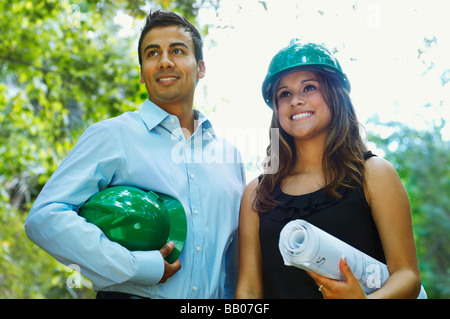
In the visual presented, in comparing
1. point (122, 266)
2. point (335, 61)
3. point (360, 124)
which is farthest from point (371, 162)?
point (122, 266)

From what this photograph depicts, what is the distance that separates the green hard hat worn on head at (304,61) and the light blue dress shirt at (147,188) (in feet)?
2.26

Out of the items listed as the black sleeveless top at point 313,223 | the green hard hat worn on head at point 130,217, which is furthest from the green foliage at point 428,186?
the green hard hat worn on head at point 130,217

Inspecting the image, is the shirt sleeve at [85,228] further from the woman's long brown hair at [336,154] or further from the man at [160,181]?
the woman's long brown hair at [336,154]

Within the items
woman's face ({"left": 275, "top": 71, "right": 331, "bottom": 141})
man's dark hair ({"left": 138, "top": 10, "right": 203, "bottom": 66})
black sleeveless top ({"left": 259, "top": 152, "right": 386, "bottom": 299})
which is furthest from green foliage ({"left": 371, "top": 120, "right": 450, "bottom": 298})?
black sleeveless top ({"left": 259, "top": 152, "right": 386, "bottom": 299})

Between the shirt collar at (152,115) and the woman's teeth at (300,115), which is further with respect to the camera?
the shirt collar at (152,115)

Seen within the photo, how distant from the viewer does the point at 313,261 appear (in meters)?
1.96

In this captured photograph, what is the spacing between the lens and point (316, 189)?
269 cm

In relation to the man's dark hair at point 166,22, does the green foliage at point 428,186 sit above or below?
above

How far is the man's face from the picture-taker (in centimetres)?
308

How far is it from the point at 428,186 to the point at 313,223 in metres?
16.5

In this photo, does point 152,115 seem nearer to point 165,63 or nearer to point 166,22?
point 165,63

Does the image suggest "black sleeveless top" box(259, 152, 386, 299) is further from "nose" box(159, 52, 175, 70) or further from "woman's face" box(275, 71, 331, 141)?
"nose" box(159, 52, 175, 70)

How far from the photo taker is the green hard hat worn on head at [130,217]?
2.45 meters

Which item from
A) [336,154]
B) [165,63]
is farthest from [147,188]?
[336,154]
